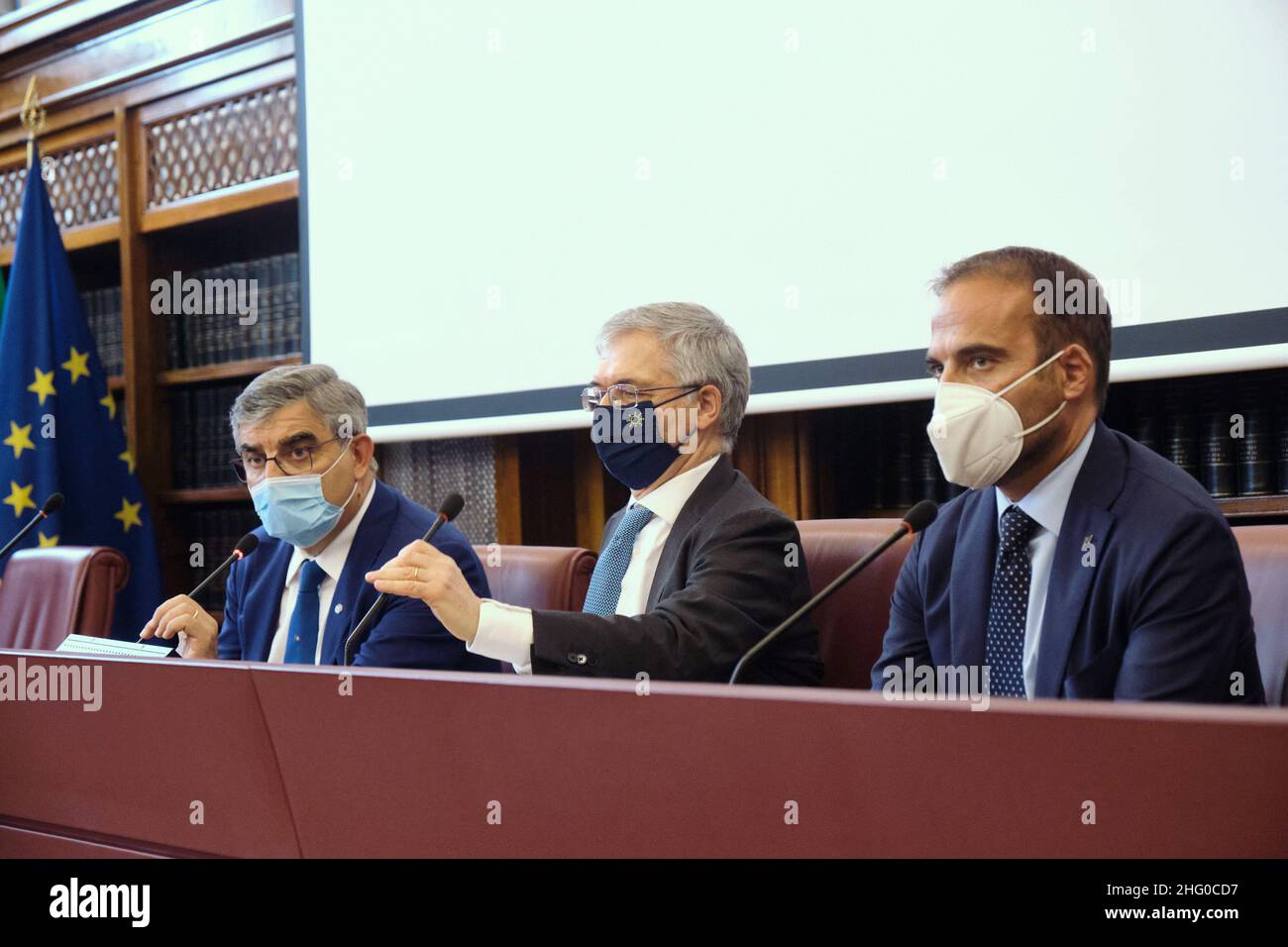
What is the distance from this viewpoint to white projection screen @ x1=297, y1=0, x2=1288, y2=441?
242 cm

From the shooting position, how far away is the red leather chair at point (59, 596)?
9.42 feet

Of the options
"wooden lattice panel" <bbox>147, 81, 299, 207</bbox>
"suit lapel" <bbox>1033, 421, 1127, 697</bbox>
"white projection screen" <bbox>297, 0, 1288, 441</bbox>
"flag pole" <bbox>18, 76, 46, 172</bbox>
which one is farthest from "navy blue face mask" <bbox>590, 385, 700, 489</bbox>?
"flag pole" <bbox>18, 76, 46, 172</bbox>

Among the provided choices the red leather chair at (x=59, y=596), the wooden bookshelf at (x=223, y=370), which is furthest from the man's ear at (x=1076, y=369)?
the wooden bookshelf at (x=223, y=370)

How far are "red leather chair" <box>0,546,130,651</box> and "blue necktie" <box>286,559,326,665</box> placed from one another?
822mm

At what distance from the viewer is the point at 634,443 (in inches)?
77.6

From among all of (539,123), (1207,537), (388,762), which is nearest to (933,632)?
(1207,537)

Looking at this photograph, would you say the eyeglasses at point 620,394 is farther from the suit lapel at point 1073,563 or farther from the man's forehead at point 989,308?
the suit lapel at point 1073,563

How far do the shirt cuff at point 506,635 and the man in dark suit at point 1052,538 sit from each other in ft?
1.55

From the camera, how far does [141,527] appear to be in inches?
171

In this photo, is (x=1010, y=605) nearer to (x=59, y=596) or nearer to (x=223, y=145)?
(x=59, y=596)

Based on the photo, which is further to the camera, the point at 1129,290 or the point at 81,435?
the point at 81,435

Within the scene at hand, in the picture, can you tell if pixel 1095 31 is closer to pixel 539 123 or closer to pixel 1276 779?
pixel 539 123

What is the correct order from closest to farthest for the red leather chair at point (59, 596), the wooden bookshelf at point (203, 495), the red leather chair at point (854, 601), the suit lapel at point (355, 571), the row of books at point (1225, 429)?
the red leather chair at point (854, 601) < the suit lapel at point (355, 571) < the row of books at point (1225, 429) < the red leather chair at point (59, 596) < the wooden bookshelf at point (203, 495)

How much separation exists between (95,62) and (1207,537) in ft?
14.2
